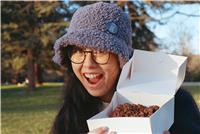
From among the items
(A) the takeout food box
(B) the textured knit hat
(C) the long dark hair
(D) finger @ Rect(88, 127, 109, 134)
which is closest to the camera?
(D) finger @ Rect(88, 127, 109, 134)

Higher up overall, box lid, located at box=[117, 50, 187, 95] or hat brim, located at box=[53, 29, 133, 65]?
hat brim, located at box=[53, 29, 133, 65]

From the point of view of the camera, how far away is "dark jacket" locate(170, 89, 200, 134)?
5.45 ft

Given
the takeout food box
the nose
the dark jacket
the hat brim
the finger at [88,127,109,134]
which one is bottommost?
the dark jacket

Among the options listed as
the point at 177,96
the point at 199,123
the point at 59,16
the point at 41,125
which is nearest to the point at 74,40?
the point at 177,96

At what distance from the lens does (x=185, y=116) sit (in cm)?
170

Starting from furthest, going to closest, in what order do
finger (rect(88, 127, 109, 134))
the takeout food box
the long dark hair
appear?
the long dark hair < the takeout food box < finger (rect(88, 127, 109, 134))

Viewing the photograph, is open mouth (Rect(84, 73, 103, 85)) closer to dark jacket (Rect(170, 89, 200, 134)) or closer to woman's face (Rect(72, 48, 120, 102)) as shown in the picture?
woman's face (Rect(72, 48, 120, 102))

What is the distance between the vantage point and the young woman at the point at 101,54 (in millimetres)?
1607

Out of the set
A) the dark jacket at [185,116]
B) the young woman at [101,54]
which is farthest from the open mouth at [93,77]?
the dark jacket at [185,116]

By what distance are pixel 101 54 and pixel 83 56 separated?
0.27 feet

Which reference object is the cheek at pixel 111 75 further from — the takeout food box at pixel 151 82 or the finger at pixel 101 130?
the finger at pixel 101 130

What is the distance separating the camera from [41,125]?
7531mm

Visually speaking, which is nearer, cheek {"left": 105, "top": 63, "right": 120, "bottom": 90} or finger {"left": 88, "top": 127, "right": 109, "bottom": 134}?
finger {"left": 88, "top": 127, "right": 109, "bottom": 134}

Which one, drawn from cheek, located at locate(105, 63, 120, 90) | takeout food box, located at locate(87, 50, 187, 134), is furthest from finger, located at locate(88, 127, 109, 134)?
cheek, located at locate(105, 63, 120, 90)
